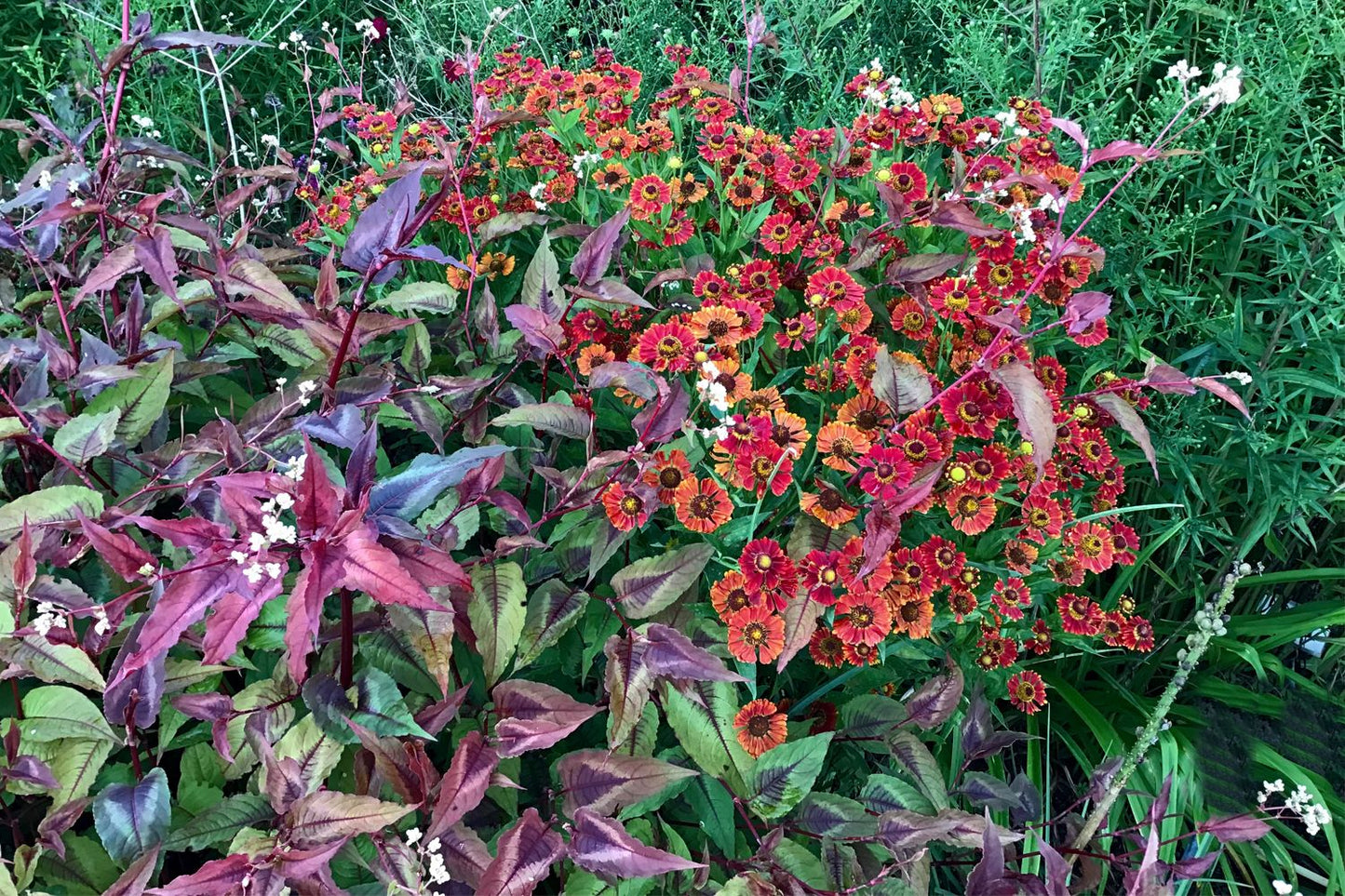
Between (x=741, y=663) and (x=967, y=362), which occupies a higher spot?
(x=967, y=362)

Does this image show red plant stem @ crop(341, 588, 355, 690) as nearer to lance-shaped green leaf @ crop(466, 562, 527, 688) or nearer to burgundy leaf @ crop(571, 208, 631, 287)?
lance-shaped green leaf @ crop(466, 562, 527, 688)

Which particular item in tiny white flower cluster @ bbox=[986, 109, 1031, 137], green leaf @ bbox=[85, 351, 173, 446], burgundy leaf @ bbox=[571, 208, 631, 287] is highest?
tiny white flower cluster @ bbox=[986, 109, 1031, 137]

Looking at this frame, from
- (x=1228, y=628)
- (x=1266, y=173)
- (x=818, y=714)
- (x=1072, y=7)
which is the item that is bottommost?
(x=1228, y=628)

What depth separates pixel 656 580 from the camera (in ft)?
3.70

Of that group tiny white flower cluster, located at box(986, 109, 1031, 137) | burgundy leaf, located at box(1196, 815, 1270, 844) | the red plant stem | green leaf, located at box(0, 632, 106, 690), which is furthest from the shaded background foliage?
the red plant stem

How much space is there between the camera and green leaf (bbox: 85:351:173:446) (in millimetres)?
1212

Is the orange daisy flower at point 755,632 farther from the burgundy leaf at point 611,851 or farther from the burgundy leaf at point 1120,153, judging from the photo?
the burgundy leaf at point 1120,153

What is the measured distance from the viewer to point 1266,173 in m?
1.81

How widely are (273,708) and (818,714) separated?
Answer: 0.78 meters

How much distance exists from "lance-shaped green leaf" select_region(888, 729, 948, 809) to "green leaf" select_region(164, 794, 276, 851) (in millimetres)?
759

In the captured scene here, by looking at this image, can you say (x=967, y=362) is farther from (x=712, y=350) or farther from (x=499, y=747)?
(x=499, y=747)

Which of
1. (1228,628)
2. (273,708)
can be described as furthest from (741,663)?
(1228,628)

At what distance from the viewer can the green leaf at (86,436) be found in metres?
1.08

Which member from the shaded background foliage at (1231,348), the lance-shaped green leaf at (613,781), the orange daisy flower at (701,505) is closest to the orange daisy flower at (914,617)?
the orange daisy flower at (701,505)
